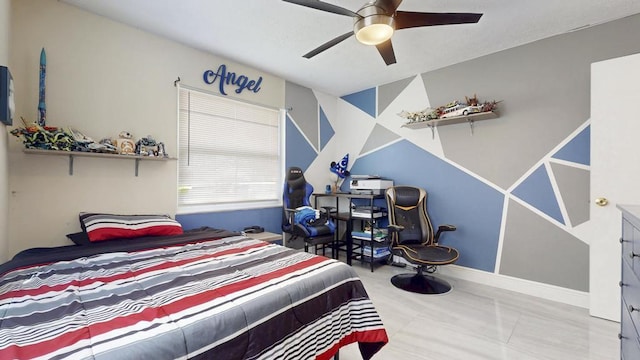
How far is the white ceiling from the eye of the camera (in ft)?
7.36

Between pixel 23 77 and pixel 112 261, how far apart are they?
5.72ft

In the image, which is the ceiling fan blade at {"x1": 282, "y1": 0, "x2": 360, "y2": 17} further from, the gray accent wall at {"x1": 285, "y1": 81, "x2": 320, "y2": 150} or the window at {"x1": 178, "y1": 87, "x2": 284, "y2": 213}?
the gray accent wall at {"x1": 285, "y1": 81, "x2": 320, "y2": 150}

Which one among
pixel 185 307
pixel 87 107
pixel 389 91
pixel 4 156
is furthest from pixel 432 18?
pixel 4 156

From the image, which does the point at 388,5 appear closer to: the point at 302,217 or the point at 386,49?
the point at 386,49

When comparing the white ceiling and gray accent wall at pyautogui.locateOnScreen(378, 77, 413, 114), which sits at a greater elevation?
the white ceiling

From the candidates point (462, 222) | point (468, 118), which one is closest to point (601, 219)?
point (462, 222)

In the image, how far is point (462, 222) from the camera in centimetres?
329

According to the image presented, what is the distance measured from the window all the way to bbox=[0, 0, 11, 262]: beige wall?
4.08 feet

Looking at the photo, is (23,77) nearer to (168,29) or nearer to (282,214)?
(168,29)

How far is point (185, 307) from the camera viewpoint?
3.41 ft

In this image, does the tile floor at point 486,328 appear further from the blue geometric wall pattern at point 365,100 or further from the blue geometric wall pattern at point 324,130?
the blue geometric wall pattern at point 365,100

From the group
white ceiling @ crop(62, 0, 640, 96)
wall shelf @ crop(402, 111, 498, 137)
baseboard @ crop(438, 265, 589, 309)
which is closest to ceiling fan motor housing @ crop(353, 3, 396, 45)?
white ceiling @ crop(62, 0, 640, 96)

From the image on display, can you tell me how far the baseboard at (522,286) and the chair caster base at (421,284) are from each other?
1.06 ft

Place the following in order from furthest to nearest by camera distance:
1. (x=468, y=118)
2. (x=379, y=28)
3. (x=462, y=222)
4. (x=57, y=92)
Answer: (x=462, y=222), (x=468, y=118), (x=57, y=92), (x=379, y=28)
